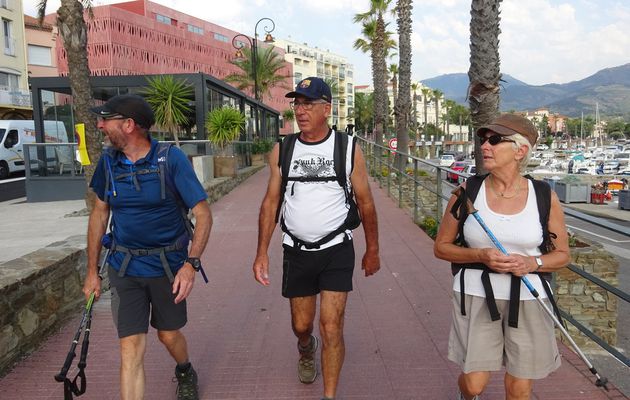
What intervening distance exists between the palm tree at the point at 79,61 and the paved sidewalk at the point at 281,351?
6.72 m

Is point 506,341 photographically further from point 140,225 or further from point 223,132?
Answer: point 223,132

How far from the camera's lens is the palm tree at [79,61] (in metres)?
11.3

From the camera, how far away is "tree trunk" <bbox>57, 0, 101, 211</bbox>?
11289 millimetres

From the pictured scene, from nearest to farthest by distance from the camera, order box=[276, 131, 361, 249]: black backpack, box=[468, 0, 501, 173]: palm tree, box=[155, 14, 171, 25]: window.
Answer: box=[276, 131, 361, 249]: black backpack
box=[468, 0, 501, 173]: palm tree
box=[155, 14, 171, 25]: window

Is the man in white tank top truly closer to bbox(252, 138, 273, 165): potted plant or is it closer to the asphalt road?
the asphalt road

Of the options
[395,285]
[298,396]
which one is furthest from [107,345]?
[395,285]

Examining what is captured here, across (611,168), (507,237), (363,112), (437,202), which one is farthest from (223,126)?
(363,112)

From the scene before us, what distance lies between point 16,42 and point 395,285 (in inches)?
1687

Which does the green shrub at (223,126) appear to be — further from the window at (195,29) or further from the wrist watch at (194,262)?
the window at (195,29)

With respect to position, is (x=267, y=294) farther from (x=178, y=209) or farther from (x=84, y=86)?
(x=84, y=86)

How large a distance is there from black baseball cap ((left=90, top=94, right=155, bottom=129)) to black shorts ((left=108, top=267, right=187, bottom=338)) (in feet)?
2.64

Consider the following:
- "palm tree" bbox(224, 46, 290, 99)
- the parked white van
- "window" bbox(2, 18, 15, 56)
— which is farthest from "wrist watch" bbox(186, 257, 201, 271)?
"window" bbox(2, 18, 15, 56)

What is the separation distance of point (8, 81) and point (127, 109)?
1678 inches

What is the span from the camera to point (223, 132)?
52.1 feet
